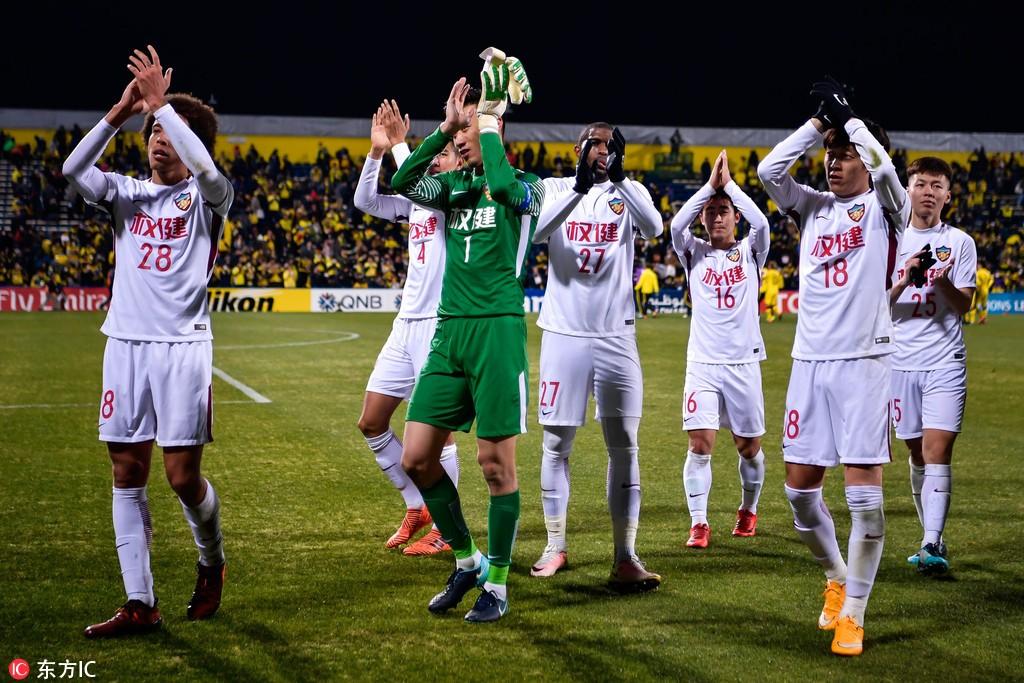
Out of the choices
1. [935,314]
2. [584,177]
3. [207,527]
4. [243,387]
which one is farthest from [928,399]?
[243,387]

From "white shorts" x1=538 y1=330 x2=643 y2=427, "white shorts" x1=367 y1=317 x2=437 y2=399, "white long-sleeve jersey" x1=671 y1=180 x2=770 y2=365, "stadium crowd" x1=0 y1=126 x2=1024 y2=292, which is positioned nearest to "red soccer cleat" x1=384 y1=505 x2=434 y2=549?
"white shorts" x1=367 y1=317 x2=437 y2=399

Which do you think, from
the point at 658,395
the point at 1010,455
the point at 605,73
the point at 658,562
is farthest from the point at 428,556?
the point at 605,73

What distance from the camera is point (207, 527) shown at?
5184mm

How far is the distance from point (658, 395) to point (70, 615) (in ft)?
→ 34.4

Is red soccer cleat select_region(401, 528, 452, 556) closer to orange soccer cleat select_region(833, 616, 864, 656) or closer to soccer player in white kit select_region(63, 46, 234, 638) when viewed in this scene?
soccer player in white kit select_region(63, 46, 234, 638)

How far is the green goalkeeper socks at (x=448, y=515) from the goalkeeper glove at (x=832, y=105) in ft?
8.43

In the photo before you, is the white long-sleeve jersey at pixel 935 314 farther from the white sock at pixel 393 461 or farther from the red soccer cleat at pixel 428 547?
the white sock at pixel 393 461

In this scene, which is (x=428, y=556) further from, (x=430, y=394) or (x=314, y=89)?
(x=314, y=89)

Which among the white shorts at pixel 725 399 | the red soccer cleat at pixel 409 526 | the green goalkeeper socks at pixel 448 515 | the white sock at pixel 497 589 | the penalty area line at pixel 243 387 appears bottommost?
the penalty area line at pixel 243 387

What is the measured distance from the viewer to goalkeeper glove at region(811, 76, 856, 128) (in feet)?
15.9

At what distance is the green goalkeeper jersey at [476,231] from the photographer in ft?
17.3

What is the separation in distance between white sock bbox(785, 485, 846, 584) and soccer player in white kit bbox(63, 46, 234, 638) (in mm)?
2841

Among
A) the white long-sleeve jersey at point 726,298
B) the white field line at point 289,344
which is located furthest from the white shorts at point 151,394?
the white field line at point 289,344

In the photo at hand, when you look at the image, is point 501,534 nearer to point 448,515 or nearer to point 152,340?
point 448,515
